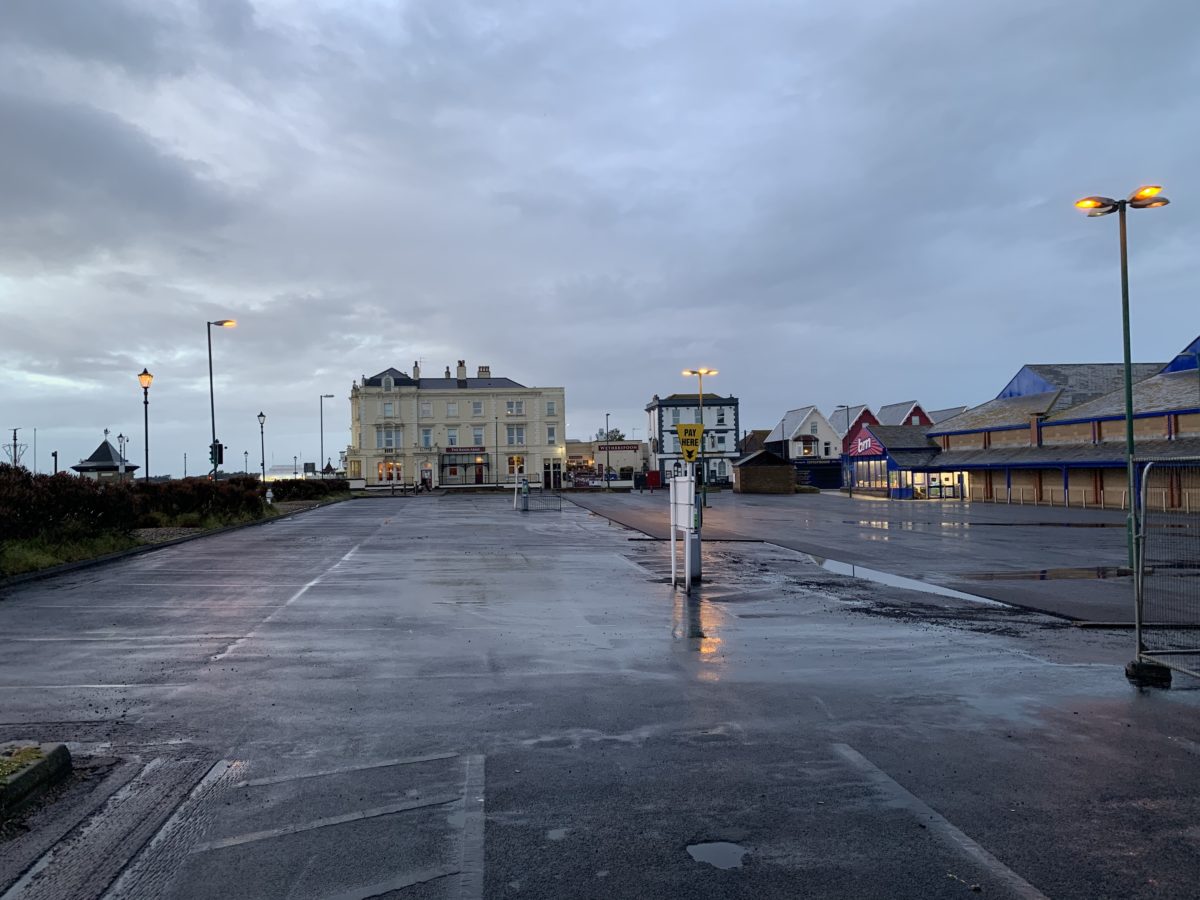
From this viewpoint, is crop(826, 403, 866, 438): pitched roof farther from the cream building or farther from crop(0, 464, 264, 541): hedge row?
crop(0, 464, 264, 541): hedge row

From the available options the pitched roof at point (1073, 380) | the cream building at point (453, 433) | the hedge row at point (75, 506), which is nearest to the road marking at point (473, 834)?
the hedge row at point (75, 506)

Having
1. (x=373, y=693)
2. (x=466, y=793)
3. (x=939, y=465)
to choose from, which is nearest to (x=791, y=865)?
(x=466, y=793)

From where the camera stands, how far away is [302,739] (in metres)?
6.13

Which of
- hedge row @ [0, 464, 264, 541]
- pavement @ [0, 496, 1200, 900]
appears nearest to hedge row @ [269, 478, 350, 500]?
hedge row @ [0, 464, 264, 541]

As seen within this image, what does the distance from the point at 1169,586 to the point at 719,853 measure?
41.5 ft

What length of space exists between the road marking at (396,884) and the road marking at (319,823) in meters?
0.79

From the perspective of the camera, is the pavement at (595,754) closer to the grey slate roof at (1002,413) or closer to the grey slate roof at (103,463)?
the grey slate roof at (103,463)

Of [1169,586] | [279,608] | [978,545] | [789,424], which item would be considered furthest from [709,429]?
[279,608]

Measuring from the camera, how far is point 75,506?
65.8 ft

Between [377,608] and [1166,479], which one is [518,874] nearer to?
[377,608]

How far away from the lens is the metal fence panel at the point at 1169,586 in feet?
26.1

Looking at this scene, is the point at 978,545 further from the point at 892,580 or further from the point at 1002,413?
the point at 1002,413

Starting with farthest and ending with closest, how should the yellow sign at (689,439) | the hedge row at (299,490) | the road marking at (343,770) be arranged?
the hedge row at (299,490) < the yellow sign at (689,439) < the road marking at (343,770)

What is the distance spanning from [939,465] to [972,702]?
1995 inches
